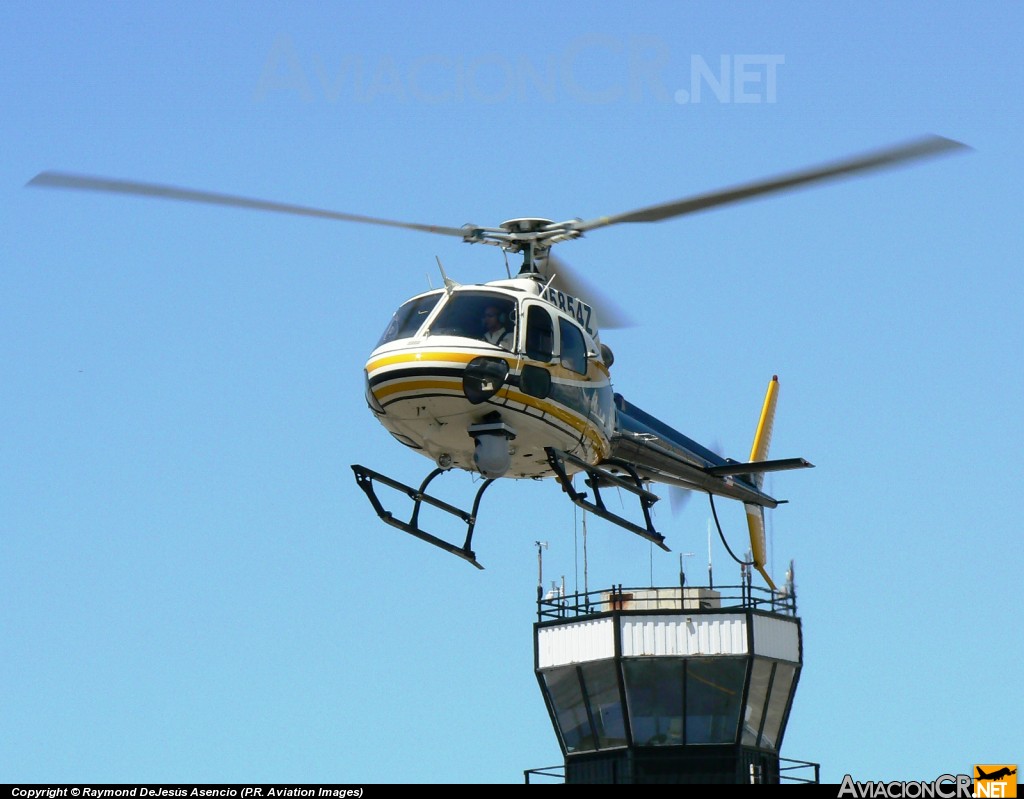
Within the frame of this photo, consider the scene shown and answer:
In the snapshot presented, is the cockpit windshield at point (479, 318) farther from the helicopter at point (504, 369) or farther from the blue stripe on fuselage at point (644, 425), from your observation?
the blue stripe on fuselage at point (644, 425)

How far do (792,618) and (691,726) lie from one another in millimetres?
3956

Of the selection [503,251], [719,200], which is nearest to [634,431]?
[503,251]

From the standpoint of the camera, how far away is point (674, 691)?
48.3 meters

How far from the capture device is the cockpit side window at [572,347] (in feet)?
121

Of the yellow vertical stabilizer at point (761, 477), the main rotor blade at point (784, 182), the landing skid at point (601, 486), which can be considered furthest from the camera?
the yellow vertical stabilizer at point (761, 477)

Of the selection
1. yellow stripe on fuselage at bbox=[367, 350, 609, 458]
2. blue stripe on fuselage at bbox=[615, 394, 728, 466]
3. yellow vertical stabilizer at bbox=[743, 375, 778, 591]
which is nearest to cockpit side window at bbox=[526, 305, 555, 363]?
yellow stripe on fuselage at bbox=[367, 350, 609, 458]

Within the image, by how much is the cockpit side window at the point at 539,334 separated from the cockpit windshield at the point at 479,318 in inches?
13.6

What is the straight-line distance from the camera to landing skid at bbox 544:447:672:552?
37.6 m

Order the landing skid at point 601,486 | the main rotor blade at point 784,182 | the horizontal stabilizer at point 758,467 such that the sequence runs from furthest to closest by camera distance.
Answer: the horizontal stabilizer at point 758,467 < the landing skid at point 601,486 < the main rotor blade at point 784,182

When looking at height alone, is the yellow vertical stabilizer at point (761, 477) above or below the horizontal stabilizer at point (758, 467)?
above

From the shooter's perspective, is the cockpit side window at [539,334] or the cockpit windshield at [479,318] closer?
the cockpit windshield at [479,318]

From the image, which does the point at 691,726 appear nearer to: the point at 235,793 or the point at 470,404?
the point at 470,404

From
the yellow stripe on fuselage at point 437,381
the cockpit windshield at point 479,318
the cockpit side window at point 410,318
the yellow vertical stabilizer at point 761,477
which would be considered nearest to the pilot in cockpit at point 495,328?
the cockpit windshield at point 479,318

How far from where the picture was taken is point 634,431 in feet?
139
